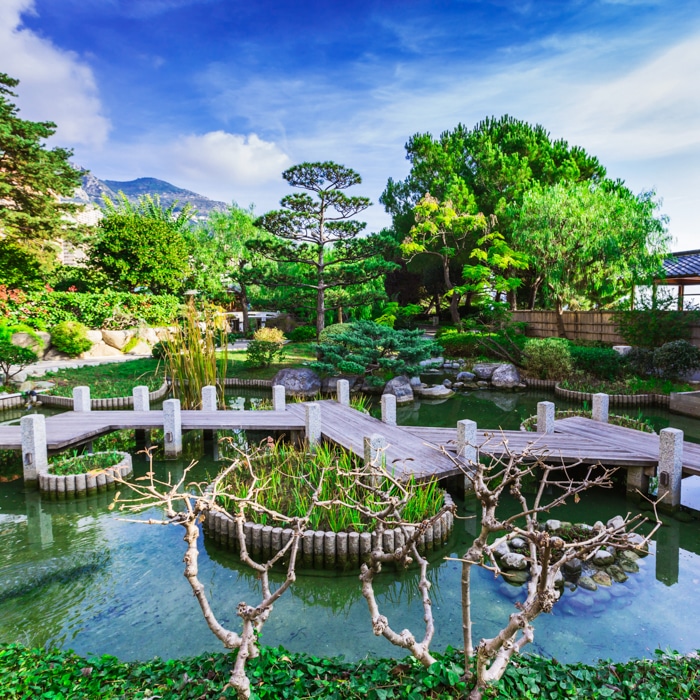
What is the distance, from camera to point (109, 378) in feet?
40.3

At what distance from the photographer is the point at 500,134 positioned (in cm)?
2069

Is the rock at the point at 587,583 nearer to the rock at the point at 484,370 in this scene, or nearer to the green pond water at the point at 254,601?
the green pond water at the point at 254,601

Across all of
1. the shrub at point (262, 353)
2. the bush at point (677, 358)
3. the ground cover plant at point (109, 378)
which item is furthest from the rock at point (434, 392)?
the ground cover plant at point (109, 378)

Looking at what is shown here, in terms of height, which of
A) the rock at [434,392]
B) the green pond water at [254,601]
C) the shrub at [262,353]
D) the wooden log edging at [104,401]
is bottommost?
the green pond water at [254,601]

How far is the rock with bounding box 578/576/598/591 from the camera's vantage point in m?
3.86

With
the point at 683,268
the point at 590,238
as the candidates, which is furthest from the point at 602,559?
the point at 683,268

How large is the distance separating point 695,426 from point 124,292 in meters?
17.6

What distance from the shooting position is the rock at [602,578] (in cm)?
395

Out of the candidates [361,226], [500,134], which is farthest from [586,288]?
[500,134]

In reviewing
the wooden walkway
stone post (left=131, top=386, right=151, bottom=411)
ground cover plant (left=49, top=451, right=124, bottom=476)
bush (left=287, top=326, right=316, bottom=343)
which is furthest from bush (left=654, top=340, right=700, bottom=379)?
bush (left=287, top=326, right=316, bottom=343)

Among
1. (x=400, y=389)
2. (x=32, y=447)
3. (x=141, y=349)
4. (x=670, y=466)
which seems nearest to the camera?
(x=670, y=466)

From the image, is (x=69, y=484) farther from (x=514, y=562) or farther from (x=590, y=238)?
(x=590, y=238)

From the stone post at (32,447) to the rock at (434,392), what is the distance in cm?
817

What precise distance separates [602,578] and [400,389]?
7654 millimetres
